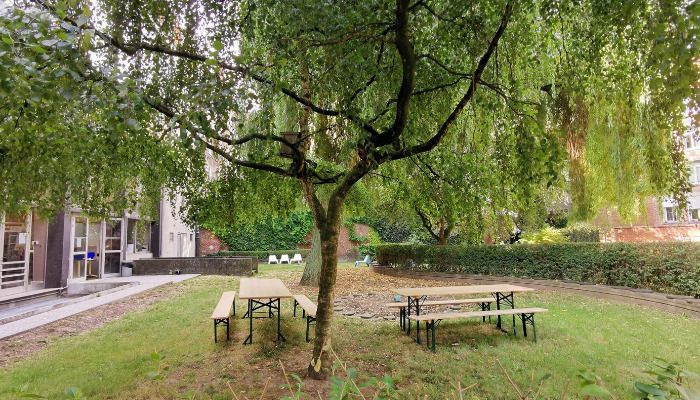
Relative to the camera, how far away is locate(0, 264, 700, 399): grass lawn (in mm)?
5387

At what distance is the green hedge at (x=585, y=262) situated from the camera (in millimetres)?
10516

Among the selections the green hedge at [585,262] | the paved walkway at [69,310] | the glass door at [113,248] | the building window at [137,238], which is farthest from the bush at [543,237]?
the glass door at [113,248]

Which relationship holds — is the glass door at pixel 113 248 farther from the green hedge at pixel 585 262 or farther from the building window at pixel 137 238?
the green hedge at pixel 585 262

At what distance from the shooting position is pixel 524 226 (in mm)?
15758

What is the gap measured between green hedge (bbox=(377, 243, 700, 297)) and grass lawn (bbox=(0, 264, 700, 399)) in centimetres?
154

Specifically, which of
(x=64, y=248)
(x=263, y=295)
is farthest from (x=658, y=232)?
(x=64, y=248)

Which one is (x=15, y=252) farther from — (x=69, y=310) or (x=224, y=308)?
(x=224, y=308)

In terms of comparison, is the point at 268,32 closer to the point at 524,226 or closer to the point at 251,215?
the point at 251,215

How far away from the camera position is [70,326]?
905 centimetres

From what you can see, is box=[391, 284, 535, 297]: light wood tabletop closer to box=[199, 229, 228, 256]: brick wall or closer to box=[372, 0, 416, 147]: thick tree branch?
box=[372, 0, 416, 147]: thick tree branch

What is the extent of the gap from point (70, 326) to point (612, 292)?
12.4 metres

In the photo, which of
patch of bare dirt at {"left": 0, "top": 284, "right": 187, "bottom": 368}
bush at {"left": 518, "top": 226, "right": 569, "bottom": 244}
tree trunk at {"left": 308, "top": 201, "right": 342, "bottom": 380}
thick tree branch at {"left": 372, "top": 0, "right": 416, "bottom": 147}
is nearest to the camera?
thick tree branch at {"left": 372, "top": 0, "right": 416, "bottom": 147}

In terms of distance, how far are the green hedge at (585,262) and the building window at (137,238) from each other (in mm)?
12232

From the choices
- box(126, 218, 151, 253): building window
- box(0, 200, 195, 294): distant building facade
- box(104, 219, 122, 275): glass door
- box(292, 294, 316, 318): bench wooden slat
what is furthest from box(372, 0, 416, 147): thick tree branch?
box(126, 218, 151, 253): building window
